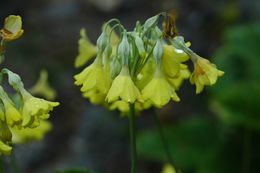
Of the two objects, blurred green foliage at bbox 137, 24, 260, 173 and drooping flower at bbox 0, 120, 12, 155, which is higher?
drooping flower at bbox 0, 120, 12, 155

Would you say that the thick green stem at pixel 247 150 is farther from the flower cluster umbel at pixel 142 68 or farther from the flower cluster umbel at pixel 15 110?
the flower cluster umbel at pixel 15 110

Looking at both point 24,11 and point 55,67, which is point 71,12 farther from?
point 55,67

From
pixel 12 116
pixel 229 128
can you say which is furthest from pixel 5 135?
pixel 229 128

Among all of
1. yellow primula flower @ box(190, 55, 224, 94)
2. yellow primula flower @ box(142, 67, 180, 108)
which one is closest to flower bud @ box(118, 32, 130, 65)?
yellow primula flower @ box(142, 67, 180, 108)

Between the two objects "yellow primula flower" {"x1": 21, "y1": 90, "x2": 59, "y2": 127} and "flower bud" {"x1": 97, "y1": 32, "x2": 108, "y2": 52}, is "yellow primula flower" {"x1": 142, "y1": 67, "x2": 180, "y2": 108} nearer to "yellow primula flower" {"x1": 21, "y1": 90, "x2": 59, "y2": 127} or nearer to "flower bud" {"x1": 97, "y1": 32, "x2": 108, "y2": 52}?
"flower bud" {"x1": 97, "y1": 32, "x2": 108, "y2": 52}

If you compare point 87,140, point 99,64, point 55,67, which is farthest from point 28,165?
point 99,64

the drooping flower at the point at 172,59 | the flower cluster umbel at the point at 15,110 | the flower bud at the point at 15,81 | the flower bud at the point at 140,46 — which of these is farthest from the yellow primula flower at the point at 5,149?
the drooping flower at the point at 172,59
